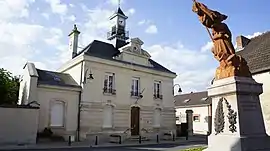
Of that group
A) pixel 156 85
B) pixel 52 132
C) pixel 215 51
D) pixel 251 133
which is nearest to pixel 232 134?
pixel 251 133

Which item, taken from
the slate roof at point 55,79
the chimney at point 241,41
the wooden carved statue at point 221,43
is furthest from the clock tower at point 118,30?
the wooden carved statue at point 221,43

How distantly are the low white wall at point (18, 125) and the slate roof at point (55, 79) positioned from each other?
309cm

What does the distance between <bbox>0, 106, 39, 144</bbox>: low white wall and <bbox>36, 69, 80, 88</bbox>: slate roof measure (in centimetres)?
309

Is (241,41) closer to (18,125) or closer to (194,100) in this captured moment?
(18,125)

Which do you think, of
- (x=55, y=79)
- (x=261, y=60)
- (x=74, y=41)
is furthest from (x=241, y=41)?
(x=74, y=41)

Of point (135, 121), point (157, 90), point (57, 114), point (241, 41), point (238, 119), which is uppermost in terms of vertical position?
point (241, 41)

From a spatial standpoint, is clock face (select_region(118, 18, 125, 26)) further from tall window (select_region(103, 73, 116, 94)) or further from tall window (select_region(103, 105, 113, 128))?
tall window (select_region(103, 105, 113, 128))

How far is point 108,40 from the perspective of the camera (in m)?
28.3

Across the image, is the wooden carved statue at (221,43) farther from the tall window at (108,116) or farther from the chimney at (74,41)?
the chimney at (74,41)

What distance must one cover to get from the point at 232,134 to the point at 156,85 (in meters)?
18.8

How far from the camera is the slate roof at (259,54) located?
42.0 feet

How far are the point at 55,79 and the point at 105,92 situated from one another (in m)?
4.16

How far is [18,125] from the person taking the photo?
16.2 meters

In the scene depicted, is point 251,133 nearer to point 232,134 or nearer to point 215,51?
point 232,134
